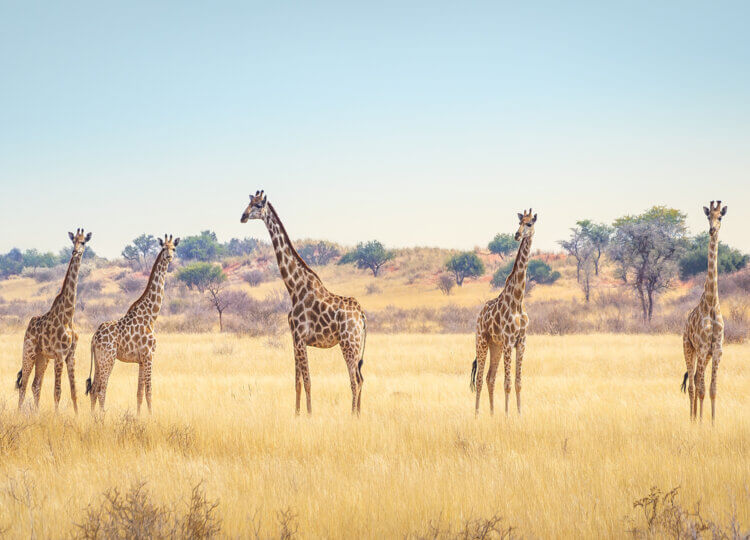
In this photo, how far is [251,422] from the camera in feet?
31.2

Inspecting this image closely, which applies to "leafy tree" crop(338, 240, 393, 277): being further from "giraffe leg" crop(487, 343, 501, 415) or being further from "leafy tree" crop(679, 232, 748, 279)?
"giraffe leg" crop(487, 343, 501, 415)

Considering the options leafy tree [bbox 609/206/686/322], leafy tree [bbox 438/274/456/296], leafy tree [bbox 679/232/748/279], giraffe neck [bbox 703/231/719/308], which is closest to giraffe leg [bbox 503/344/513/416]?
giraffe neck [bbox 703/231/719/308]

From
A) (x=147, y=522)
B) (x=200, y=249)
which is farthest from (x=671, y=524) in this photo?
(x=200, y=249)

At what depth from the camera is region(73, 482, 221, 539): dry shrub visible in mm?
5070

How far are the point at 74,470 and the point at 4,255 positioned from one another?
115 metres

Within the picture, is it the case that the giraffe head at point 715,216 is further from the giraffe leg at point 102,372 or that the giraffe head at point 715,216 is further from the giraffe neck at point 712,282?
the giraffe leg at point 102,372

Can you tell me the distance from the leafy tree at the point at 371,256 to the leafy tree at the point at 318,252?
6.81 m

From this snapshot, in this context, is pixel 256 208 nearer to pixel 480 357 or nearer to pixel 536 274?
pixel 480 357

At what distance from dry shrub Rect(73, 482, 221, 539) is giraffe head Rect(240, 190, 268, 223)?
4961 millimetres

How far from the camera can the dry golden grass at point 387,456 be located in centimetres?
582

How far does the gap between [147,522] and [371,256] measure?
65729 mm

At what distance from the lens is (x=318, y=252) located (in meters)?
80.8

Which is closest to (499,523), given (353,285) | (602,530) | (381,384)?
(602,530)

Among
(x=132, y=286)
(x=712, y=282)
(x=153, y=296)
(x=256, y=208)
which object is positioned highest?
(x=256, y=208)
